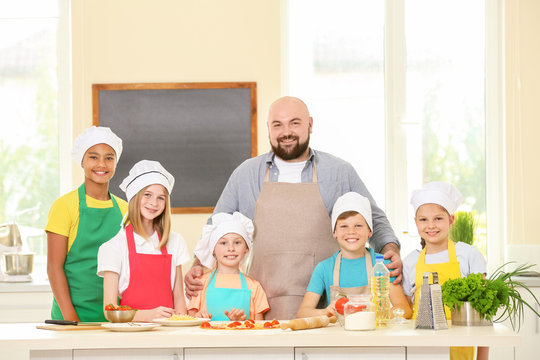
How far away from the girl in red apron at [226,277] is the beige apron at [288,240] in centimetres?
12

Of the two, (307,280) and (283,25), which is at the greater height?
(283,25)

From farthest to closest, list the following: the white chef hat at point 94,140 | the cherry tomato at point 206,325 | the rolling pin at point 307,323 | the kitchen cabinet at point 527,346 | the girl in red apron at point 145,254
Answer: the kitchen cabinet at point 527,346, the white chef hat at point 94,140, the girl in red apron at point 145,254, the cherry tomato at point 206,325, the rolling pin at point 307,323

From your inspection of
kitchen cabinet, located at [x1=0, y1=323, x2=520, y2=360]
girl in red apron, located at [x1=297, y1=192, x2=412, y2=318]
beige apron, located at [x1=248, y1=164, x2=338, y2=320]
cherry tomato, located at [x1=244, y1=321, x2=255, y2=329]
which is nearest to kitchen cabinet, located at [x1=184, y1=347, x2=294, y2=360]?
kitchen cabinet, located at [x1=0, y1=323, x2=520, y2=360]

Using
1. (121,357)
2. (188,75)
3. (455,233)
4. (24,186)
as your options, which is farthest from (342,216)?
(24,186)

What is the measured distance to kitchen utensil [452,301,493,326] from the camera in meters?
2.39

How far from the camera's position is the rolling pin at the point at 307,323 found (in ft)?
7.49

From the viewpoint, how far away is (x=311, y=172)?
10.7 feet

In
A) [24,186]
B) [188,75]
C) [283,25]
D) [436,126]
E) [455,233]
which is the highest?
[283,25]

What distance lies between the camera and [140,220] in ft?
9.30

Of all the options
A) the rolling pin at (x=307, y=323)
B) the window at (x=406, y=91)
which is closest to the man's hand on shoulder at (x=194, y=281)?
the rolling pin at (x=307, y=323)

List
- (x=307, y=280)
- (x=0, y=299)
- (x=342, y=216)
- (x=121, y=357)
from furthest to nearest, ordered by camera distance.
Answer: (x=0, y=299)
(x=307, y=280)
(x=342, y=216)
(x=121, y=357)

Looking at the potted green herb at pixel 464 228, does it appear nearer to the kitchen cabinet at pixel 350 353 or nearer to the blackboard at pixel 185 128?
the blackboard at pixel 185 128

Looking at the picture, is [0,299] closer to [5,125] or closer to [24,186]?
[24,186]

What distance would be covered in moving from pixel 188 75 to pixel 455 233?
1.95m
